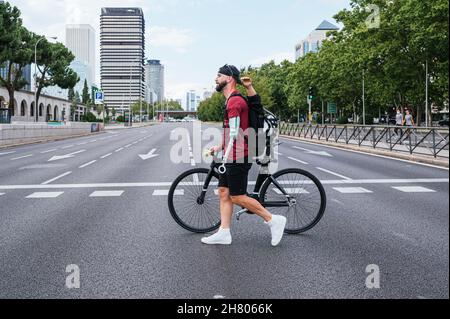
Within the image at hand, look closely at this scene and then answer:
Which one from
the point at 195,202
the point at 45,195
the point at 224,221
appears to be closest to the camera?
the point at 224,221

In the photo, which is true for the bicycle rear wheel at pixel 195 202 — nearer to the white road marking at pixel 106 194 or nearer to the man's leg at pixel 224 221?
the man's leg at pixel 224 221

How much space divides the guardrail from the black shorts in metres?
6.53

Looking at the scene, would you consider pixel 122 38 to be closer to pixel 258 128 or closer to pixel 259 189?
pixel 259 189

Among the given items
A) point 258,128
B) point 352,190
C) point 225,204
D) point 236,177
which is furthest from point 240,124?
point 352,190

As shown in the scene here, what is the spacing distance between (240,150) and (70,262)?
1980 millimetres

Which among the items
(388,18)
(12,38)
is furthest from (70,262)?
(12,38)

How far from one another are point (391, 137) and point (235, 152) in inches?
688

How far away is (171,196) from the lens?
5828mm

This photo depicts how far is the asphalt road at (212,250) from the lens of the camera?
3777 mm

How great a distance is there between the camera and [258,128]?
493 cm

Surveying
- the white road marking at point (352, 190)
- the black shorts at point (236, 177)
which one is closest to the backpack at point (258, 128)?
the black shorts at point (236, 177)

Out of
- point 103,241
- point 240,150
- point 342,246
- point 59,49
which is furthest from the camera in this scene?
point 59,49

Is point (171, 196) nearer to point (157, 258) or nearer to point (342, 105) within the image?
point (157, 258)

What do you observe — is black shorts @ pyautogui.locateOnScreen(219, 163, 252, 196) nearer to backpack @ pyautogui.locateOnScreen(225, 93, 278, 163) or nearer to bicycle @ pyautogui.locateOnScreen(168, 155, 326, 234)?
backpack @ pyautogui.locateOnScreen(225, 93, 278, 163)
